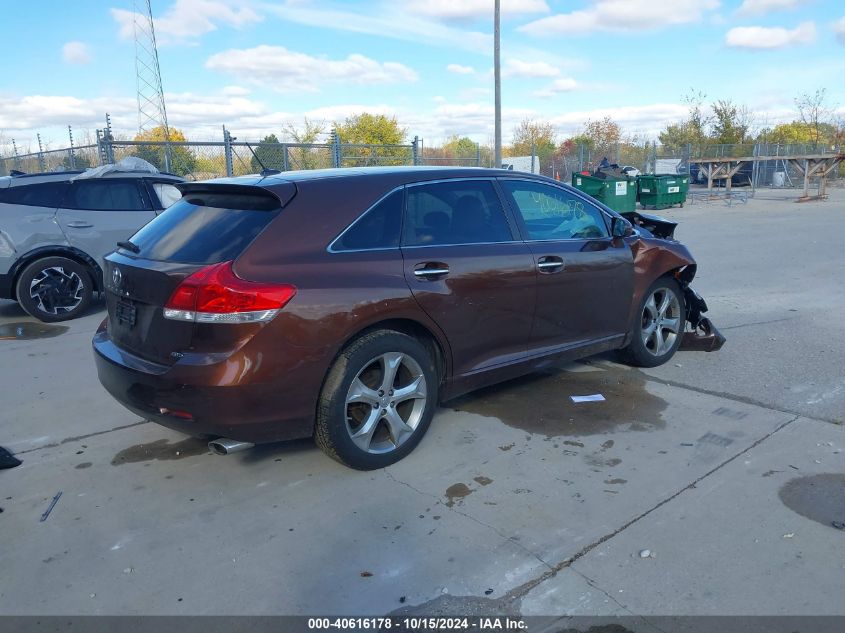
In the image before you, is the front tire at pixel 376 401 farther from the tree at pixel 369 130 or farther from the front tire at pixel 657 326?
the tree at pixel 369 130

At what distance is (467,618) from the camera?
274cm

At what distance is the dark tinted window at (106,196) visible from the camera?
8305 mm

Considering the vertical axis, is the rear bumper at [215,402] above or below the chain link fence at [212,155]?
below

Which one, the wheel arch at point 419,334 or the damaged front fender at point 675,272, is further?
the damaged front fender at point 675,272

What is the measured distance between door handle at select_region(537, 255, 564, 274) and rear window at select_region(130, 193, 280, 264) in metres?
1.83

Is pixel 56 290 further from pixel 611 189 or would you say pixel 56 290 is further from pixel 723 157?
pixel 723 157

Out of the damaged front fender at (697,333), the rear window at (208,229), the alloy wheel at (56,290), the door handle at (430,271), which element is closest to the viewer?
the rear window at (208,229)

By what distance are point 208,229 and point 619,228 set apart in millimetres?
3076

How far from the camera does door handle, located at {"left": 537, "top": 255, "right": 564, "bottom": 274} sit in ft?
15.3

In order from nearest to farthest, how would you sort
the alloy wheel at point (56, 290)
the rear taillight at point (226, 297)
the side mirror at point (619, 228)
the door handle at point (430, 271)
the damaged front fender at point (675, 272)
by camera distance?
the rear taillight at point (226, 297), the door handle at point (430, 271), the side mirror at point (619, 228), the damaged front fender at point (675, 272), the alloy wheel at point (56, 290)

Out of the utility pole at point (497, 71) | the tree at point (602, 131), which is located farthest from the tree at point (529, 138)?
the utility pole at point (497, 71)

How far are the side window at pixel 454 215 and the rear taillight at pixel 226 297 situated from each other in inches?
37.8

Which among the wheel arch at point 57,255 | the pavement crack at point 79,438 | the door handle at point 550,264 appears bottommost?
the pavement crack at point 79,438

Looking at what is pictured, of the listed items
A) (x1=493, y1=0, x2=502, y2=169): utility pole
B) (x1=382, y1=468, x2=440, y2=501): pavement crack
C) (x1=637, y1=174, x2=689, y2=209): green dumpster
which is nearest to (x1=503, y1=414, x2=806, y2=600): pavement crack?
(x1=382, y1=468, x2=440, y2=501): pavement crack
